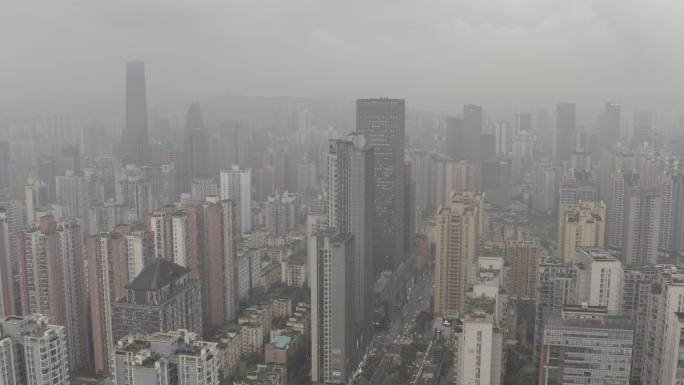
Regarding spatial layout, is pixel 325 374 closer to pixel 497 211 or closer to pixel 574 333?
pixel 574 333

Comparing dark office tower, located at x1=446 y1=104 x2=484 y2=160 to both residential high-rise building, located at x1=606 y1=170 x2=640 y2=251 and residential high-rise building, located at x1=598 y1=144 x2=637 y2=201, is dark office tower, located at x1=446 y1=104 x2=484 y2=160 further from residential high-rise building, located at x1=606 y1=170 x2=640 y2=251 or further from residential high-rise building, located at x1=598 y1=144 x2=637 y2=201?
residential high-rise building, located at x1=606 y1=170 x2=640 y2=251

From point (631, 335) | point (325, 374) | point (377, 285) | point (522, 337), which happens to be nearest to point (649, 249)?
point (522, 337)

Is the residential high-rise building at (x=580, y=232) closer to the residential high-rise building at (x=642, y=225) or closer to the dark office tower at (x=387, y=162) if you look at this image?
the residential high-rise building at (x=642, y=225)

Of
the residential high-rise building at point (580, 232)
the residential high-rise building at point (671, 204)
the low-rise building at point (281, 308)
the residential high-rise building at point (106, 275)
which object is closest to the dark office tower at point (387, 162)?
the low-rise building at point (281, 308)

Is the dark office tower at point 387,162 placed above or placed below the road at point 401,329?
above

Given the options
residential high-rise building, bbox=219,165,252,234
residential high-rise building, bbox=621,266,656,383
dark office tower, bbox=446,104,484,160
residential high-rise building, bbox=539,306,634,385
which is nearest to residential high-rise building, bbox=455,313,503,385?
residential high-rise building, bbox=539,306,634,385

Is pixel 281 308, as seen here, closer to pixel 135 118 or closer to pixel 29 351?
pixel 135 118
